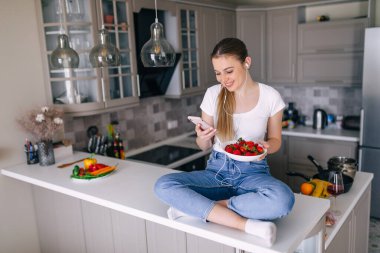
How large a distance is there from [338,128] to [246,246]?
311 cm

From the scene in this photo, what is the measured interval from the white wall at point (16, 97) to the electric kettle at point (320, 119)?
2.87 meters

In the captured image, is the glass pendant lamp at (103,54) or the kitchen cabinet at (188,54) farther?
the kitchen cabinet at (188,54)

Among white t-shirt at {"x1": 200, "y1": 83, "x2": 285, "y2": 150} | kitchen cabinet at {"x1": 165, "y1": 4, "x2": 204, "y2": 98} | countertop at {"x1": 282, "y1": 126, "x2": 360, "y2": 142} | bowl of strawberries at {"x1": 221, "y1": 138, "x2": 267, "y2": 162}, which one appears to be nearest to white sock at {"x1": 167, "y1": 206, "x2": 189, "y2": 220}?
bowl of strawberries at {"x1": 221, "y1": 138, "x2": 267, "y2": 162}

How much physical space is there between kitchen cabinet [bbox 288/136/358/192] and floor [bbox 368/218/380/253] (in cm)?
66

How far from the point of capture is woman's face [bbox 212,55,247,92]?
1.68m

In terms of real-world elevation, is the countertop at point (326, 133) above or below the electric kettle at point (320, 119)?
below

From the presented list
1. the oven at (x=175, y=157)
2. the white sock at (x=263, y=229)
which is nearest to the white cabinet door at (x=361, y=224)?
the white sock at (x=263, y=229)

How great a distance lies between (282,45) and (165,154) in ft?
6.22

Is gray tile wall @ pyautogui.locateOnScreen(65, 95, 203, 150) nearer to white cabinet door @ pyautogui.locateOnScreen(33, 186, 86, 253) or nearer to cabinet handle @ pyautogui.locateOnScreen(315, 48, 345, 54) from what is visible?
white cabinet door @ pyautogui.locateOnScreen(33, 186, 86, 253)

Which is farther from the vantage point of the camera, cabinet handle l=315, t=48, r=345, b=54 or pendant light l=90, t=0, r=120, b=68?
cabinet handle l=315, t=48, r=345, b=54

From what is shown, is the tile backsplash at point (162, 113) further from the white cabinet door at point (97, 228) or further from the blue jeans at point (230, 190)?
the blue jeans at point (230, 190)

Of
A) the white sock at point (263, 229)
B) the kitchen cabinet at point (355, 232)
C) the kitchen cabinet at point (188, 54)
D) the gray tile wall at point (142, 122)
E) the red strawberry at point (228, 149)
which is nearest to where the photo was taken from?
the white sock at point (263, 229)

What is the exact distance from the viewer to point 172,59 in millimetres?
1812

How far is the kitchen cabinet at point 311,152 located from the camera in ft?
12.0
